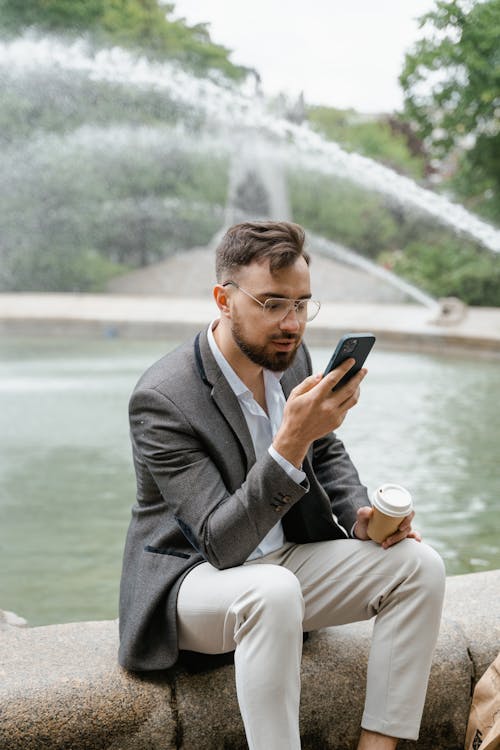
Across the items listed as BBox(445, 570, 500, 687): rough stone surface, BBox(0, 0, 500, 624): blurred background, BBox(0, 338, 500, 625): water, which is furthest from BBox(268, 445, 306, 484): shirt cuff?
BBox(0, 0, 500, 624): blurred background

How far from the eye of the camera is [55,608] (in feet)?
12.9

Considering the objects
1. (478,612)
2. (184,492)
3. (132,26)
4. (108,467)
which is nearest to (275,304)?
(184,492)

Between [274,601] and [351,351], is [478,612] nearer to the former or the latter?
[274,601]

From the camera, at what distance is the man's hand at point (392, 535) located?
96.6 inches

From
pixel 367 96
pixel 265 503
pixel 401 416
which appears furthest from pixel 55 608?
pixel 367 96

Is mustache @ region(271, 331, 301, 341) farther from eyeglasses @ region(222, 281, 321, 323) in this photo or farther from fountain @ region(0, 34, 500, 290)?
fountain @ region(0, 34, 500, 290)

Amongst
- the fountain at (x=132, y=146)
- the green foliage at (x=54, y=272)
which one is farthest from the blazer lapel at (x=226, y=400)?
the green foliage at (x=54, y=272)

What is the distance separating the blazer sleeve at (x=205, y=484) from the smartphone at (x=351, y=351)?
0.25m

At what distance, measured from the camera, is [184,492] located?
2.31 meters

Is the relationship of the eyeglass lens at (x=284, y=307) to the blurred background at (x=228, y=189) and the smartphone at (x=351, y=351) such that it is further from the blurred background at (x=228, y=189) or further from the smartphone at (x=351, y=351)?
the blurred background at (x=228, y=189)

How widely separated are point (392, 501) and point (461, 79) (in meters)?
13.7

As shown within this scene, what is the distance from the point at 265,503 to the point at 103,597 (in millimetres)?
2009

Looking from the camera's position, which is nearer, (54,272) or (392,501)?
(392,501)

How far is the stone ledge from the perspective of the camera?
2312 mm
